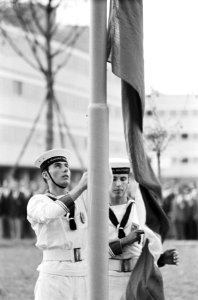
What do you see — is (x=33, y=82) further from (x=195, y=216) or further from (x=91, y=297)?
(x=91, y=297)

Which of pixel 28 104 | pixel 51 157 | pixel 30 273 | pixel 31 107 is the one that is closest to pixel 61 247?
pixel 51 157

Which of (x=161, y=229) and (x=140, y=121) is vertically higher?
(x=140, y=121)

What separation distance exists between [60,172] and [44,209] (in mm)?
633

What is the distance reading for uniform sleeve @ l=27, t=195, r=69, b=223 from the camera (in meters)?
7.08

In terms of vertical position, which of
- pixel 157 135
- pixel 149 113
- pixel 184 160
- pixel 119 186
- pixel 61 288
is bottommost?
pixel 61 288

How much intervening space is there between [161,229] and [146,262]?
0.52m

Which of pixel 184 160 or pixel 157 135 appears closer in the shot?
pixel 157 135

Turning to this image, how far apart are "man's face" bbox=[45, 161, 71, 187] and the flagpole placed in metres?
2.21

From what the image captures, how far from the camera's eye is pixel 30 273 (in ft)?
56.1

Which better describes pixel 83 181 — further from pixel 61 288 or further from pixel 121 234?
pixel 121 234

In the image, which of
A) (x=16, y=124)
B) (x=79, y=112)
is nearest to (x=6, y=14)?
(x=16, y=124)

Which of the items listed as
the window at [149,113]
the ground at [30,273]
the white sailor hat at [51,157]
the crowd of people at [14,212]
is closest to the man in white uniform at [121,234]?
the white sailor hat at [51,157]

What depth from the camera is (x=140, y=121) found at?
19.6 feet

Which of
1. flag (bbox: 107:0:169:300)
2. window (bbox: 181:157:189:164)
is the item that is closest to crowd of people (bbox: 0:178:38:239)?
flag (bbox: 107:0:169:300)
